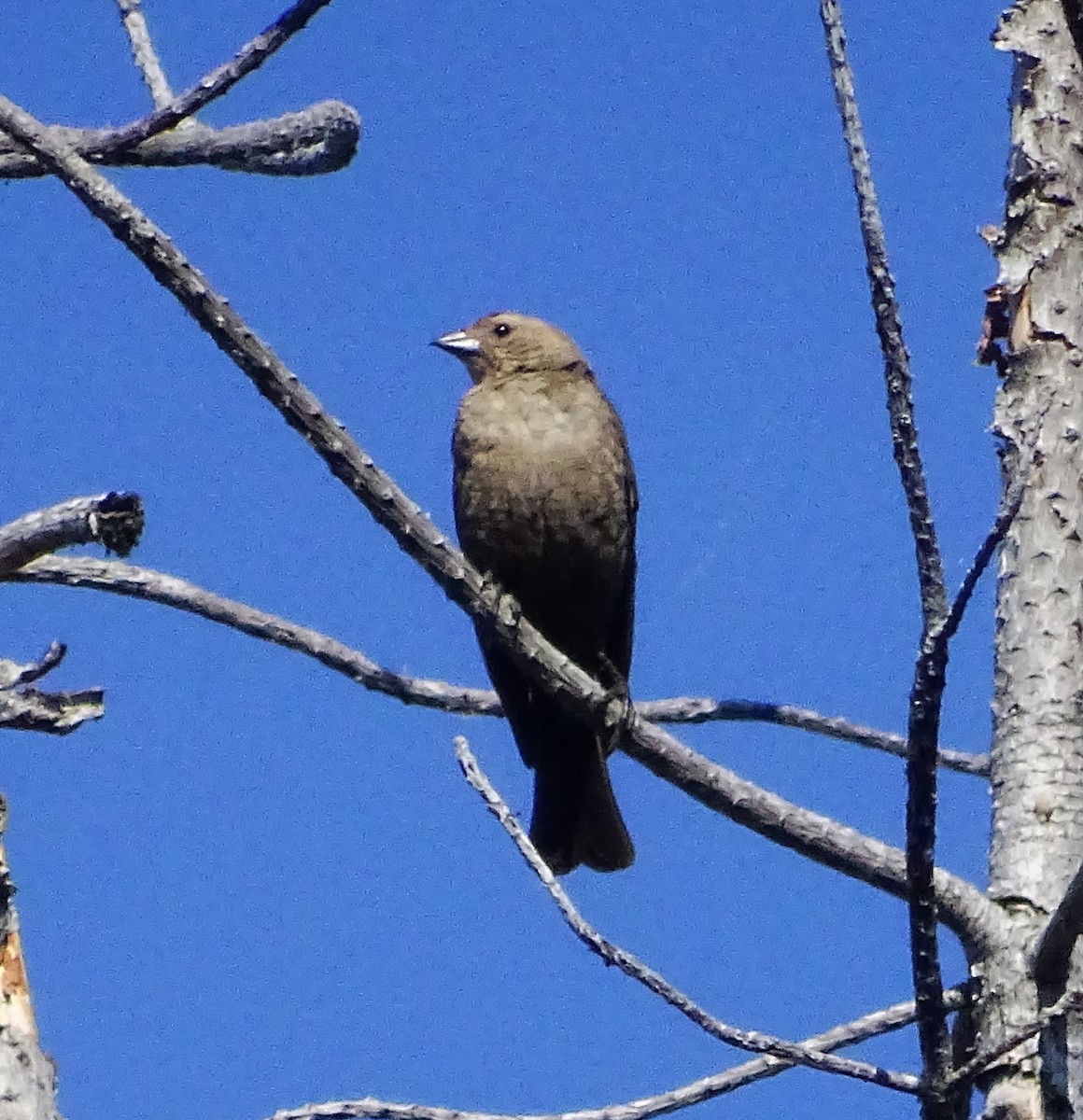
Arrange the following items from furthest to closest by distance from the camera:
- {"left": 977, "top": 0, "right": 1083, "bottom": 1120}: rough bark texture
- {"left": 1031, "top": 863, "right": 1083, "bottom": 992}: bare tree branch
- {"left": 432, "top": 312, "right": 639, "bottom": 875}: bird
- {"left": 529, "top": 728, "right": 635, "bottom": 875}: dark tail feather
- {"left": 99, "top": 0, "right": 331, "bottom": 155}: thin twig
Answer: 1. {"left": 529, "top": 728, "right": 635, "bottom": 875}: dark tail feather
2. {"left": 432, "top": 312, "right": 639, "bottom": 875}: bird
3. {"left": 99, "top": 0, "right": 331, "bottom": 155}: thin twig
4. {"left": 977, "top": 0, "right": 1083, "bottom": 1120}: rough bark texture
5. {"left": 1031, "top": 863, "right": 1083, "bottom": 992}: bare tree branch

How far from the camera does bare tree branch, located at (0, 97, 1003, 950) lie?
3033 millimetres

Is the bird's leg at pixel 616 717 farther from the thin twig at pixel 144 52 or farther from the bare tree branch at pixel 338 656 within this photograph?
the thin twig at pixel 144 52

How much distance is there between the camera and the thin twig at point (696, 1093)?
304 cm

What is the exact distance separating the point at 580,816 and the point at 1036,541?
198cm

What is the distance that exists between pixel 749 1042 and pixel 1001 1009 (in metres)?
0.63

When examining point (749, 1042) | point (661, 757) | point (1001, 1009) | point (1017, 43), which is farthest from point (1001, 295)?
point (749, 1042)

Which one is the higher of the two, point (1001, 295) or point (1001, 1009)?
point (1001, 295)

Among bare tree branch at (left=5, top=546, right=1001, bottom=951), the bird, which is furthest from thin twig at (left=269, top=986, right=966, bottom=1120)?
the bird

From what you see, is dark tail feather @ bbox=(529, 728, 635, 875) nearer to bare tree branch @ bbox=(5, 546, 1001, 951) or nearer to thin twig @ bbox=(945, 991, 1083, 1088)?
bare tree branch @ bbox=(5, 546, 1001, 951)

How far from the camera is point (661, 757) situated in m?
3.62

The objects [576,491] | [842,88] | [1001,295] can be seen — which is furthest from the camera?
[576,491]

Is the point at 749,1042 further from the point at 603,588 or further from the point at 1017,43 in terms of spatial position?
the point at 603,588

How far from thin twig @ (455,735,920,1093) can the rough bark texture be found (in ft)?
1.44

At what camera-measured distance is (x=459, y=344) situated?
5809 millimetres
